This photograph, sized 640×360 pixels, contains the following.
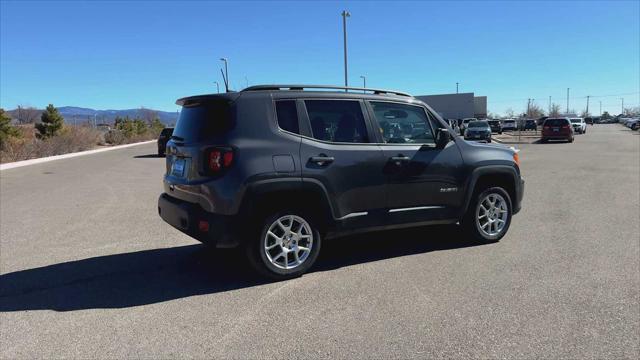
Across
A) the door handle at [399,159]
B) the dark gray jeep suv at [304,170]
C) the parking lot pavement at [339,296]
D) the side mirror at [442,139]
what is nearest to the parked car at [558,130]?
the parking lot pavement at [339,296]

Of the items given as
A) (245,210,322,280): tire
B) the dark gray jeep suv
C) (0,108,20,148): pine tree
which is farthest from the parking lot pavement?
(0,108,20,148): pine tree

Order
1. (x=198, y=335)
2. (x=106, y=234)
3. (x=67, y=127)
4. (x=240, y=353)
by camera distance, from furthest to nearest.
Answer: (x=67, y=127)
(x=106, y=234)
(x=198, y=335)
(x=240, y=353)

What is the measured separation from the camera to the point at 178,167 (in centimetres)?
504

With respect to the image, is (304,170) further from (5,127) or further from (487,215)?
(5,127)

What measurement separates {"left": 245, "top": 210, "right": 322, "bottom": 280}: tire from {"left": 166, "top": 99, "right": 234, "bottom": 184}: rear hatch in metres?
0.75

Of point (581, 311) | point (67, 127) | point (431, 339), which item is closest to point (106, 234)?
point (431, 339)

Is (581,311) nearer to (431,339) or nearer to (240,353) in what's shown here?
(431,339)

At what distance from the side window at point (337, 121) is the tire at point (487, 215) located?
1784mm

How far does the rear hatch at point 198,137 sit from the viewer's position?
458 cm

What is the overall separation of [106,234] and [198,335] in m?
4.05

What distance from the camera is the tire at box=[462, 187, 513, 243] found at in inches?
241

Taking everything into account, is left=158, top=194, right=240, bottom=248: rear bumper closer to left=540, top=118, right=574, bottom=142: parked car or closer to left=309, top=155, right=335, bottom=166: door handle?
left=309, top=155, right=335, bottom=166: door handle

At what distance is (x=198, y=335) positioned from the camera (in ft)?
12.2

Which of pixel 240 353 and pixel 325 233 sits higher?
pixel 325 233
